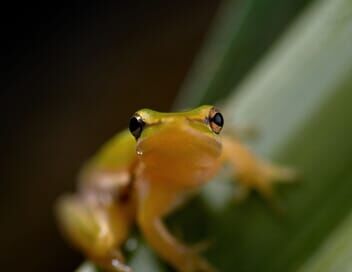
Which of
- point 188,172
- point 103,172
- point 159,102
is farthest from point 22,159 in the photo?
point 188,172

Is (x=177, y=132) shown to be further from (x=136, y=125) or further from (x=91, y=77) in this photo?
(x=91, y=77)

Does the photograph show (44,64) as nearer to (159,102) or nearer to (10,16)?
→ (10,16)

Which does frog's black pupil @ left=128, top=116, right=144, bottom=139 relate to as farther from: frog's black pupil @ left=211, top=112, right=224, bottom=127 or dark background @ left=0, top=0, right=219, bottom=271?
dark background @ left=0, top=0, right=219, bottom=271

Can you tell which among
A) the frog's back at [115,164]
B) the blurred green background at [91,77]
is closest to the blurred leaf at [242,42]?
the blurred green background at [91,77]

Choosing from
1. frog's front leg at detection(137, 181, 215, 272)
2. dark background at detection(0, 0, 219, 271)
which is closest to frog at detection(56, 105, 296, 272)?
frog's front leg at detection(137, 181, 215, 272)

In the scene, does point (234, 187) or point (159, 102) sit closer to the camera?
point (234, 187)

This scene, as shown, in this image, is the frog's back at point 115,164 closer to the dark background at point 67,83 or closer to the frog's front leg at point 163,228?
the frog's front leg at point 163,228
